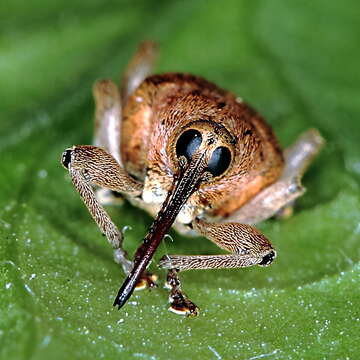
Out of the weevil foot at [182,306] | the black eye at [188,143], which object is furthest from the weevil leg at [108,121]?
the weevil foot at [182,306]

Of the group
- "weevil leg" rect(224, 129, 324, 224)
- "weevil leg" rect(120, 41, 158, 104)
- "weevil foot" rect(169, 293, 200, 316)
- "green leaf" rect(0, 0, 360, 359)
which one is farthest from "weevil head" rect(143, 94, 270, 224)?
"weevil leg" rect(120, 41, 158, 104)

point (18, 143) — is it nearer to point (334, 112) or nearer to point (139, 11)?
point (139, 11)

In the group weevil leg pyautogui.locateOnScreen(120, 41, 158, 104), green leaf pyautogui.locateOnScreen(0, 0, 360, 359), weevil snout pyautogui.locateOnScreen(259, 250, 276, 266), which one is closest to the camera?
green leaf pyautogui.locateOnScreen(0, 0, 360, 359)

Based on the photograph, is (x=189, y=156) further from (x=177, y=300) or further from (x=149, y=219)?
(x=177, y=300)

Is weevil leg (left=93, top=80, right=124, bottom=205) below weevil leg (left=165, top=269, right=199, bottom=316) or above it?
above

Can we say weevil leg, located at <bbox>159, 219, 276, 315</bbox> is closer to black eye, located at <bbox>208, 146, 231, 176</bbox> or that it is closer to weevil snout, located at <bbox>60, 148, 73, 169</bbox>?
black eye, located at <bbox>208, 146, 231, 176</bbox>

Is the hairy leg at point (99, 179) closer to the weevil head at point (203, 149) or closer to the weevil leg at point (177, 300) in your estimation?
the weevil head at point (203, 149)

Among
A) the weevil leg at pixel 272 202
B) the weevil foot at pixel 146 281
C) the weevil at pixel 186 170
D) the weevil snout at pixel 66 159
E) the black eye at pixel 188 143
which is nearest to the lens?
the weevil foot at pixel 146 281
